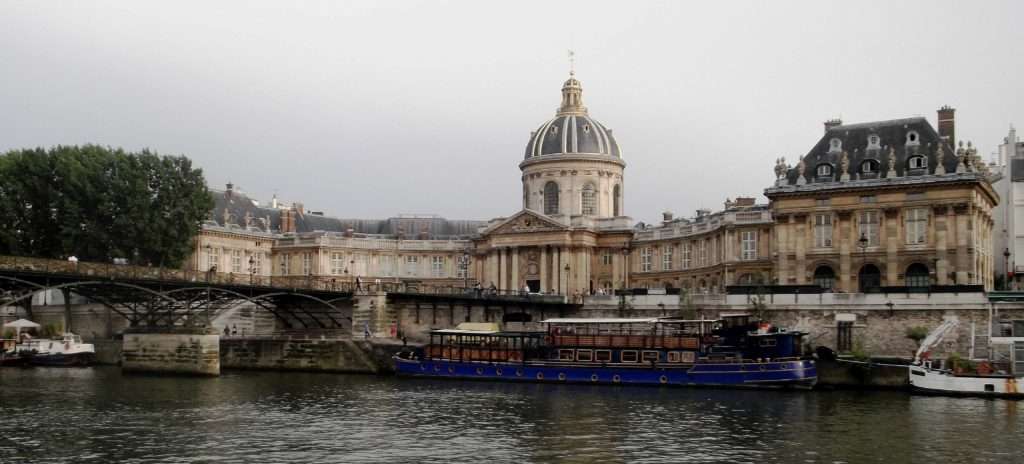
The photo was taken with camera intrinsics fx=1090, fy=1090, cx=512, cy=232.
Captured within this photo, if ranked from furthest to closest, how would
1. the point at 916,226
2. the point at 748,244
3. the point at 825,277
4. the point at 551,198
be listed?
the point at 551,198 < the point at 748,244 < the point at 825,277 < the point at 916,226

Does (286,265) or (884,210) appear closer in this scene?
(884,210)

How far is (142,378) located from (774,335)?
122ft

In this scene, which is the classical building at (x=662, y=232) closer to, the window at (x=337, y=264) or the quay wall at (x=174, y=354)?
the window at (x=337, y=264)

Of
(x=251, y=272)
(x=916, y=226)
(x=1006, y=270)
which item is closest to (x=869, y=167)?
(x=916, y=226)

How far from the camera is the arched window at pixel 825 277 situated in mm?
81688

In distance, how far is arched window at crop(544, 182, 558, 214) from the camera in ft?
390

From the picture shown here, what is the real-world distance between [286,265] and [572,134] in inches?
1361

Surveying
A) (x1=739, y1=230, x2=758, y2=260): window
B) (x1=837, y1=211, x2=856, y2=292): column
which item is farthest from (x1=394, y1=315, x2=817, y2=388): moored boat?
(x1=739, y1=230, x2=758, y2=260): window

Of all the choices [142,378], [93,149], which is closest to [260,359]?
[142,378]

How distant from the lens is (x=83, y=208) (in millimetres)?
83312

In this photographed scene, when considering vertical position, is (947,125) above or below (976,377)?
above

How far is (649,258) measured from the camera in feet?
362

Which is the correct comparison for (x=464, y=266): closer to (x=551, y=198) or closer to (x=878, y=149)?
(x=551, y=198)

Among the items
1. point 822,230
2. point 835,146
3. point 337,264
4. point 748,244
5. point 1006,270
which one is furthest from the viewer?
point 337,264
